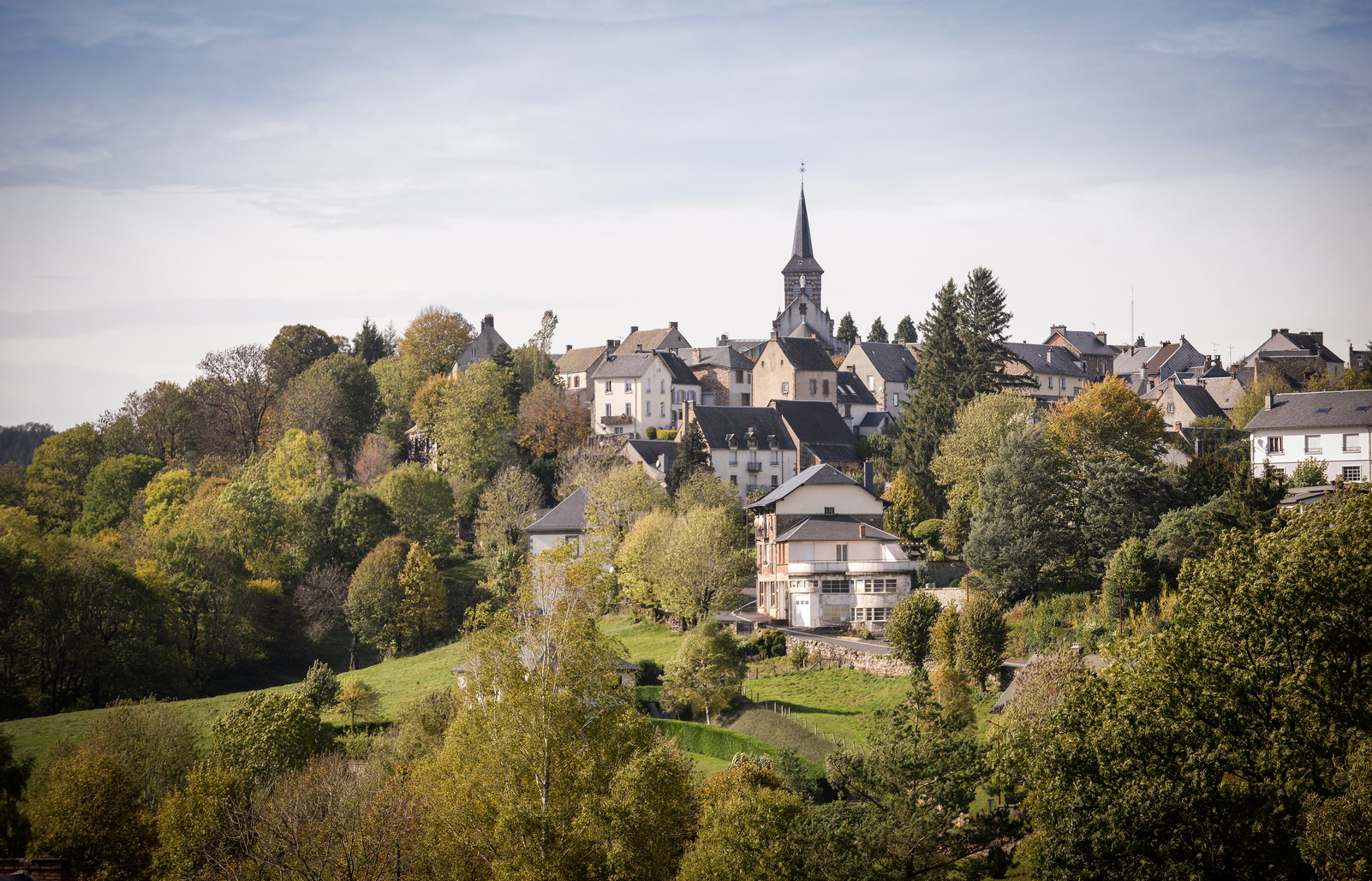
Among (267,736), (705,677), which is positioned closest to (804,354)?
(705,677)

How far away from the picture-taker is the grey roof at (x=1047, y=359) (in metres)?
96.4

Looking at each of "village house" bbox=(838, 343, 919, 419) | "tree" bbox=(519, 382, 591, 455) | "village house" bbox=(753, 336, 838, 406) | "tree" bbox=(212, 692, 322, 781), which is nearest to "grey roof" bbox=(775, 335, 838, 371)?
"village house" bbox=(753, 336, 838, 406)

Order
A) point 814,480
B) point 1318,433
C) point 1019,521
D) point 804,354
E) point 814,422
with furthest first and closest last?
point 804,354 → point 814,422 → point 814,480 → point 1318,433 → point 1019,521

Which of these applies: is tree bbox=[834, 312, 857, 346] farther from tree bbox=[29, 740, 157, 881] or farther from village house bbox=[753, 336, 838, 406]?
tree bbox=[29, 740, 157, 881]

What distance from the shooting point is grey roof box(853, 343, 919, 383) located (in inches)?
3676

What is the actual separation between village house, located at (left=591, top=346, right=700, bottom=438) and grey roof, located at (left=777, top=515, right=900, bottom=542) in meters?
32.7

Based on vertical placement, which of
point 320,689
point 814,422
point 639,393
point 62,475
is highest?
point 639,393

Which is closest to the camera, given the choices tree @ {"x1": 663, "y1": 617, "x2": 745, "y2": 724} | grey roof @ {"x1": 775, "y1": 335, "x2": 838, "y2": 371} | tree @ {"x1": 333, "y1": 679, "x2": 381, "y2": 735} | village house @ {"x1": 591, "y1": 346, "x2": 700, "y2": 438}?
tree @ {"x1": 663, "y1": 617, "x2": 745, "y2": 724}

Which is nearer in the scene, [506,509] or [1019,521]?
[1019,521]

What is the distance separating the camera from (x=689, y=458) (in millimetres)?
69250

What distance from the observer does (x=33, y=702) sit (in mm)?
51375

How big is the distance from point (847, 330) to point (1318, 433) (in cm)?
8379

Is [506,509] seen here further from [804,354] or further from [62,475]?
[62,475]

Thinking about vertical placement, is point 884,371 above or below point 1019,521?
above
